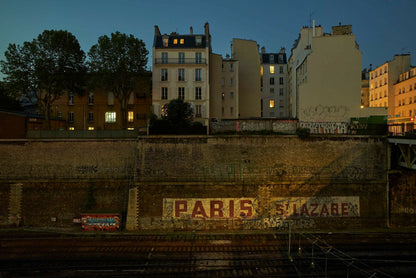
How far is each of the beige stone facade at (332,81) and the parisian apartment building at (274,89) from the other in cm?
2186

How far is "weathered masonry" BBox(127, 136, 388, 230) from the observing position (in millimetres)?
21547

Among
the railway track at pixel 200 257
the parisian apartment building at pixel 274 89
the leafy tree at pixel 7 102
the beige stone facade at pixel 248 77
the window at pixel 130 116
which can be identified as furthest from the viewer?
the parisian apartment building at pixel 274 89

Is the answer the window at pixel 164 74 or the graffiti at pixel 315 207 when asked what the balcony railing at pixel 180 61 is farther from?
the graffiti at pixel 315 207

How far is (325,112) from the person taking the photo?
32.4 m

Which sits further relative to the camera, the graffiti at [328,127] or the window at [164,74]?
the window at [164,74]

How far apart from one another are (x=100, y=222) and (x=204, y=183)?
9394 millimetres

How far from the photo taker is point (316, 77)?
32844 mm

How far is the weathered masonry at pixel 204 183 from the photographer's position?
2161cm

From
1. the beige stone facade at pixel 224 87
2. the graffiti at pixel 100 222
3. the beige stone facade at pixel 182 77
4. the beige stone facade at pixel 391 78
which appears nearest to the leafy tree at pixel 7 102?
the beige stone facade at pixel 182 77

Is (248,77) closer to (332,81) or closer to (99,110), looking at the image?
(332,81)

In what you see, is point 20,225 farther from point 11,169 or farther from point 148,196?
point 148,196

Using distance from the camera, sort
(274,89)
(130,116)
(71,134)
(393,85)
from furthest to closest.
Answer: (274,89) → (393,85) → (130,116) → (71,134)

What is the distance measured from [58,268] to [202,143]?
1413cm

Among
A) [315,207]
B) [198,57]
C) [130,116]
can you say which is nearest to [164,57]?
[198,57]
